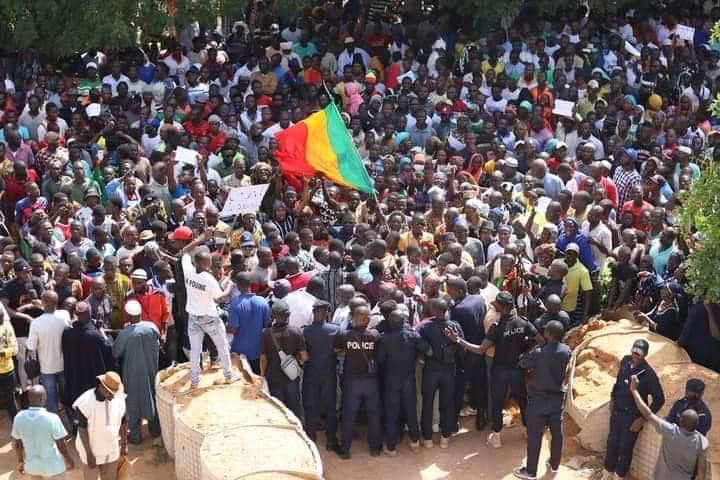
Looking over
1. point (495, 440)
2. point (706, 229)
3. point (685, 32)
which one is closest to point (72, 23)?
point (495, 440)

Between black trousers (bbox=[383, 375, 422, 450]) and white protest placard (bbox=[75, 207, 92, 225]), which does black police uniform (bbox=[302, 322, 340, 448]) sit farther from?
white protest placard (bbox=[75, 207, 92, 225])

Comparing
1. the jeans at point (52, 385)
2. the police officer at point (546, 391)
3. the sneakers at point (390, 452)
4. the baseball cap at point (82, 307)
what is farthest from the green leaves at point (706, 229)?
the jeans at point (52, 385)

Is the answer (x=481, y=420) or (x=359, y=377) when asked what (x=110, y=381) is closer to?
(x=359, y=377)

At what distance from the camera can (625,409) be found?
10.0 metres

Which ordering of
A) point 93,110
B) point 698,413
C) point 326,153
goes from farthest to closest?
1. point 93,110
2. point 326,153
3. point 698,413

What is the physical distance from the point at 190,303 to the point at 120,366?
1.08 meters

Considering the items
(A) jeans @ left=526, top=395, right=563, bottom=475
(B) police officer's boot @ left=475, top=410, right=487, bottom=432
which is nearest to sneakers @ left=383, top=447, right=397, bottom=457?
(B) police officer's boot @ left=475, top=410, right=487, bottom=432

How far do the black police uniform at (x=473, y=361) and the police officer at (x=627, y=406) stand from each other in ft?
4.94

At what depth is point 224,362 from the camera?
→ 10742 mm

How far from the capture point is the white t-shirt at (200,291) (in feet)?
33.9

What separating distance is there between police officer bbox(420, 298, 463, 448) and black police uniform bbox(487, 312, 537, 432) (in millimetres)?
387

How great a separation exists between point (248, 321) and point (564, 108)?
7541 millimetres

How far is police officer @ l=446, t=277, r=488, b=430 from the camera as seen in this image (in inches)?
433

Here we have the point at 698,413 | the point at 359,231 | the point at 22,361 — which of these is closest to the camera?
the point at 698,413
